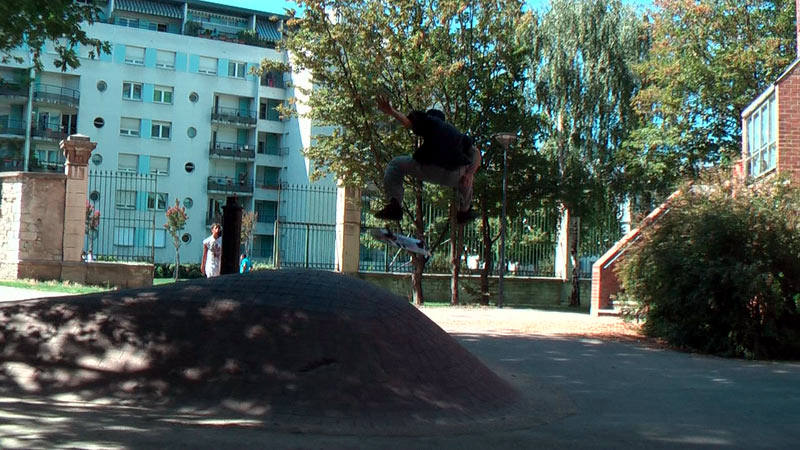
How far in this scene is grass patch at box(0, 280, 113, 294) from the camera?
1786 centimetres

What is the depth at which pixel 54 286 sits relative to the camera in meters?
18.9

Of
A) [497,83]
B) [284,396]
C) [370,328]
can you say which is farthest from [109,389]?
[497,83]

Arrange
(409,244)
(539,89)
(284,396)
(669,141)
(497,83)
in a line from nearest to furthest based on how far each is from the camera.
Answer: (284,396) → (409,244) → (497,83) → (669,141) → (539,89)

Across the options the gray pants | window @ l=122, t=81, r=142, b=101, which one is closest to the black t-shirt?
the gray pants

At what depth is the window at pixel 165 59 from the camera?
52.4m

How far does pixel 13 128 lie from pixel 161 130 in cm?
939

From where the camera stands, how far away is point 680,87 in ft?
106

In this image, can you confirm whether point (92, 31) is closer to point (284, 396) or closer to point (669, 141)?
point (669, 141)

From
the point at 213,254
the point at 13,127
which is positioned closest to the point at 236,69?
the point at 13,127

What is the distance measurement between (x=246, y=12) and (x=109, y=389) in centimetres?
5713

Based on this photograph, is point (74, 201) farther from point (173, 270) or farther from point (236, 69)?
point (236, 69)

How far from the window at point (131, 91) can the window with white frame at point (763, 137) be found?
41192 mm

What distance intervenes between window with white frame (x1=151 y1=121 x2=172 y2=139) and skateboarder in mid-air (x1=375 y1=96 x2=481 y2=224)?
153 feet

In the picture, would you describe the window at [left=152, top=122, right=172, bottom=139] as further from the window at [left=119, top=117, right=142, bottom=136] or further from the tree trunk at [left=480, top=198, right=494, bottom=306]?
the tree trunk at [left=480, top=198, right=494, bottom=306]
